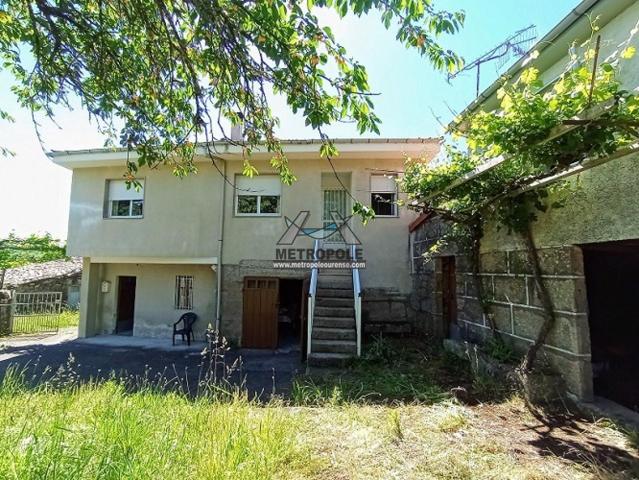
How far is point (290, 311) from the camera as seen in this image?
13445 millimetres

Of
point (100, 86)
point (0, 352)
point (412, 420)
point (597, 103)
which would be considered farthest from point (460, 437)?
point (0, 352)

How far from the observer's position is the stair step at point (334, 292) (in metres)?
9.42

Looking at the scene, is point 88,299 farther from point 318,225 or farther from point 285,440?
point 285,440

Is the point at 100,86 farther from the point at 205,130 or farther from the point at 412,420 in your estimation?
the point at 412,420

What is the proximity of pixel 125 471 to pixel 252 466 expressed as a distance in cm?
96

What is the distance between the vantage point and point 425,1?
121 inches

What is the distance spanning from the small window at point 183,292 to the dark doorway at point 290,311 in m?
3.09

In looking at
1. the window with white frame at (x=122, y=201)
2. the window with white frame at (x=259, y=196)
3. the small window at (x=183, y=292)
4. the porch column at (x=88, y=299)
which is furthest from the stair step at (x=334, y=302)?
the porch column at (x=88, y=299)

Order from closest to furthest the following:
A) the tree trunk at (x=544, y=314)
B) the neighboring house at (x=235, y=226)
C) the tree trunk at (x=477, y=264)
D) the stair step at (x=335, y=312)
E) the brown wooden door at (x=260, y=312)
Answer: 1. the tree trunk at (x=544, y=314)
2. the tree trunk at (x=477, y=264)
3. the stair step at (x=335, y=312)
4. the neighboring house at (x=235, y=226)
5. the brown wooden door at (x=260, y=312)

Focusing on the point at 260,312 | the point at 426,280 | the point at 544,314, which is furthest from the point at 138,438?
the point at 260,312

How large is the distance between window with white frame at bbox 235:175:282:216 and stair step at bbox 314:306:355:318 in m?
3.68

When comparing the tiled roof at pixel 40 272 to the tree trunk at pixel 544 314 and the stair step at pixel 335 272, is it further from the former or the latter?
the tree trunk at pixel 544 314

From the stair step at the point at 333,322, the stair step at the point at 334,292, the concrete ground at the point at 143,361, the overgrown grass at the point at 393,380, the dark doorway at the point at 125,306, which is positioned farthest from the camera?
the dark doorway at the point at 125,306

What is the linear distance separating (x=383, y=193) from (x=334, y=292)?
11.4ft
